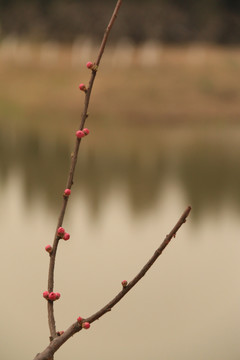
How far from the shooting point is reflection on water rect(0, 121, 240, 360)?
2.00 metres

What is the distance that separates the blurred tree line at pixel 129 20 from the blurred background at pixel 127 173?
0.01 metres

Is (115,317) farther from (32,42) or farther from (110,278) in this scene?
(32,42)

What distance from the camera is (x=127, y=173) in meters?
4.22

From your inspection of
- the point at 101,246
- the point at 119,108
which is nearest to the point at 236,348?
the point at 101,246

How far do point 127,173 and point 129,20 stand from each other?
13.6 feet

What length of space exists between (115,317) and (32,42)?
6.36 meters

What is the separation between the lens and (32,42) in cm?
809

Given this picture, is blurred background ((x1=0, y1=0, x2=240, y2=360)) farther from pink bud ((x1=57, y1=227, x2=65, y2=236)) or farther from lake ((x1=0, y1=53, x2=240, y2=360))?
pink bud ((x1=57, y1=227, x2=65, y2=236))

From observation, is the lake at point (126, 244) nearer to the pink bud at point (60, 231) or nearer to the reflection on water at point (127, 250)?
the reflection on water at point (127, 250)

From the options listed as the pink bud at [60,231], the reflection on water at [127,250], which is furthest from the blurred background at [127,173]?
the pink bud at [60,231]

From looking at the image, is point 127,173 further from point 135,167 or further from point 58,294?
point 58,294

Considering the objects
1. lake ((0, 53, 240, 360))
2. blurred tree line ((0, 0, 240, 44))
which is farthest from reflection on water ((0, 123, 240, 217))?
blurred tree line ((0, 0, 240, 44))

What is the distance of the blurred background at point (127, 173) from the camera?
2.09m

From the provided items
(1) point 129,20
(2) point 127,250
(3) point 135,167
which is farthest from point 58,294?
(1) point 129,20
